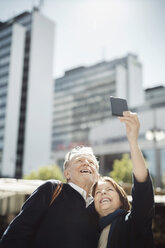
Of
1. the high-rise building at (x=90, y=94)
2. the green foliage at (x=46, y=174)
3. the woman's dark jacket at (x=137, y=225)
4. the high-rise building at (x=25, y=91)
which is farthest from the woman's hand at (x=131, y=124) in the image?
the high-rise building at (x=90, y=94)

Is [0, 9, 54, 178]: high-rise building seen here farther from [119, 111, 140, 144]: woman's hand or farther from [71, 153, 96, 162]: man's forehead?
[119, 111, 140, 144]: woman's hand

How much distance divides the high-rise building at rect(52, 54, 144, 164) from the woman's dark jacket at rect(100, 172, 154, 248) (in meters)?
82.2

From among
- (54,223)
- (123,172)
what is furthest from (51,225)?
(123,172)

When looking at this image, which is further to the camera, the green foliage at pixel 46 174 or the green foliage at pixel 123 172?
the green foliage at pixel 46 174

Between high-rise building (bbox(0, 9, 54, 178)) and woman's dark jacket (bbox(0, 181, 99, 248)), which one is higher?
high-rise building (bbox(0, 9, 54, 178))

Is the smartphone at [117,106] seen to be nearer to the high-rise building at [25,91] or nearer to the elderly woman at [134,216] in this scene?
the elderly woman at [134,216]

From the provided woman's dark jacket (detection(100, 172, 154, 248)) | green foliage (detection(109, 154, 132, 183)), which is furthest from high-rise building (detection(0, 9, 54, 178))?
woman's dark jacket (detection(100, 172, 154, 248))

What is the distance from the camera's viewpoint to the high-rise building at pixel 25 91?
266 ft

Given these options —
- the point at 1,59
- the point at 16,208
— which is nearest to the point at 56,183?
the point at 16,208

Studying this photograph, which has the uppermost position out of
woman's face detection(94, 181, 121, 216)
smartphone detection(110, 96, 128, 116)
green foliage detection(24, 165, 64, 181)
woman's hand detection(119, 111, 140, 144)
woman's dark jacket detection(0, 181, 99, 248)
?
smartphone detection(110, 96, 128, 116)

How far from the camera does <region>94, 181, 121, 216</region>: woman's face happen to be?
2.55m

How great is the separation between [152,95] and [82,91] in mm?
22823

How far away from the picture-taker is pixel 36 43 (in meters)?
87.8

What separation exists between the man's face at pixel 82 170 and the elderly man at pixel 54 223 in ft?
0.46
